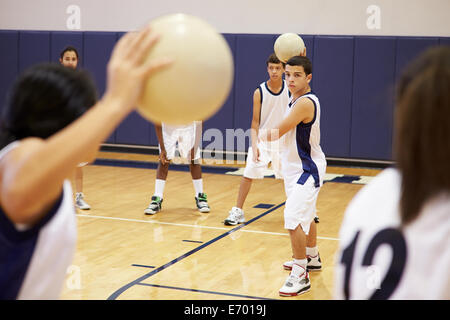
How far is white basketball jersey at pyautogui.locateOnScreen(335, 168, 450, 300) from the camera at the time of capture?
1199 millimetres

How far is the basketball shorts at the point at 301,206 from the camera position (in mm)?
4258

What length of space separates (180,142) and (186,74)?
17.9 ft

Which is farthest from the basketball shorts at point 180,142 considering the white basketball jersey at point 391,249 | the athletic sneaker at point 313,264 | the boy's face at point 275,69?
the white basketball jersey at point 391,249

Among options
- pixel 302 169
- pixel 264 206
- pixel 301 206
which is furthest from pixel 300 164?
pixel 264 206

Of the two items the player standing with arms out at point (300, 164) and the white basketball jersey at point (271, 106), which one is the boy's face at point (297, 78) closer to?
the player standing with arms out at point (300, 164)

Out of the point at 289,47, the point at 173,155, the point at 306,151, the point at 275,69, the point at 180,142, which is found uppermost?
the point at 289,47

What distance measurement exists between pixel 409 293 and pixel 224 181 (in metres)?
7.28

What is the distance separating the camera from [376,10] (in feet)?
31.7

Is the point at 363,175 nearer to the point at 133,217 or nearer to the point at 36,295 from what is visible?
the point at 133,217

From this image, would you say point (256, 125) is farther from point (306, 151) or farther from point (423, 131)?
point (423, 131)

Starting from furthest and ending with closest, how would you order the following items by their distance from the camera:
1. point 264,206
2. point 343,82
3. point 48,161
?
point 343,82
point 264,206
point 48,161

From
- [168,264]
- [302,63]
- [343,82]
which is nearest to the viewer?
[302,63]

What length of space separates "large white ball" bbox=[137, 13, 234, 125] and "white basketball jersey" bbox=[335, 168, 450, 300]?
409 mm

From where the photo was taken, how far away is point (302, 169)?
441cm
